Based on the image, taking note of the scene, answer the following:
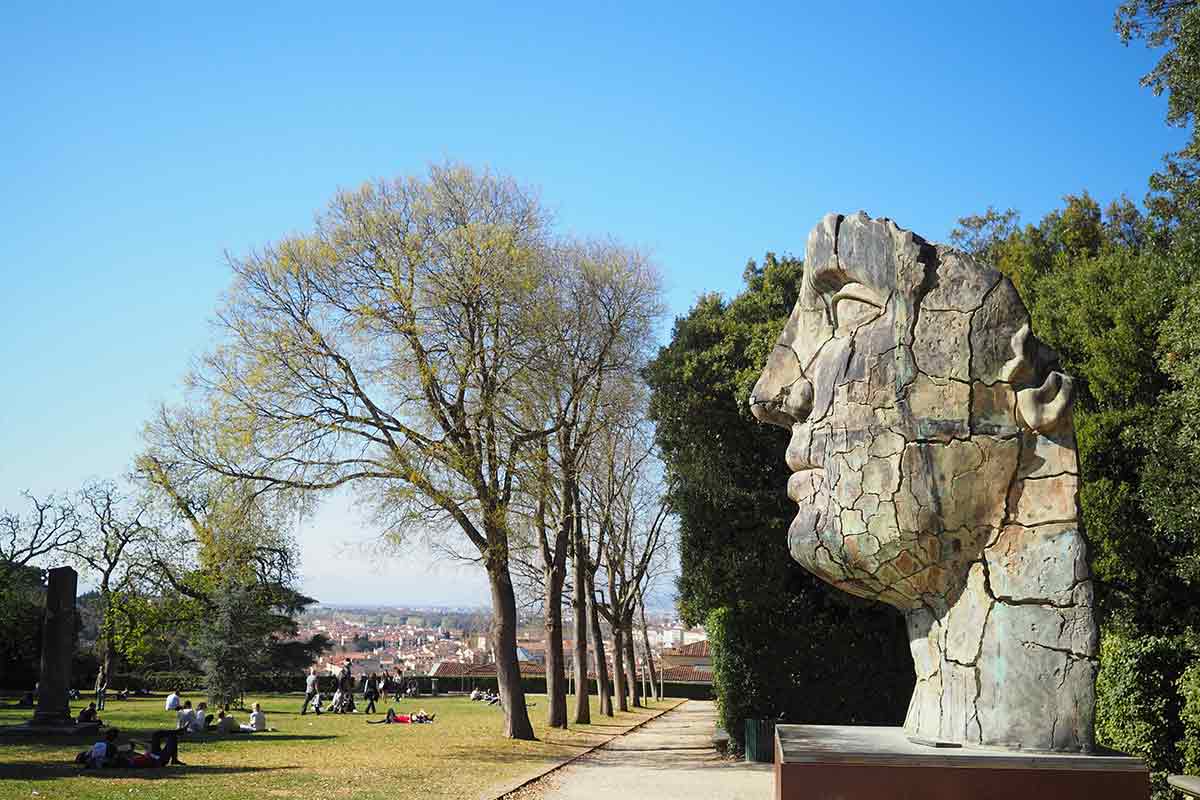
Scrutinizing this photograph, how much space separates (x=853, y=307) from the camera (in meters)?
7.85

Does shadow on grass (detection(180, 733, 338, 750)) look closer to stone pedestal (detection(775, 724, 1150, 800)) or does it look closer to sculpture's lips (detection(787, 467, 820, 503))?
sculpture's lips (detection(787, 467, 820, 503))

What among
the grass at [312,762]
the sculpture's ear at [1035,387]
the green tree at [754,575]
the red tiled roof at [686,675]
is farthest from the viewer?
the red tiled roof at [686,675]

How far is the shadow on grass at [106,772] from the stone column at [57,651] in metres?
5.51

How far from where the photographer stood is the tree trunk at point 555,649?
2522 cm

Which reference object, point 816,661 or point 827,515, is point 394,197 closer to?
point 816,661

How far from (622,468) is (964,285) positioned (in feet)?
82.7

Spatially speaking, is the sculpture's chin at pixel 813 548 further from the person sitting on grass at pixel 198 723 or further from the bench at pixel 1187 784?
the person sitting on grass at pixel 198 723

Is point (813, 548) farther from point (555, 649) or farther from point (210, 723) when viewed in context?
point (210, 723)

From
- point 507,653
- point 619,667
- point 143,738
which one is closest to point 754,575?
point 507,653

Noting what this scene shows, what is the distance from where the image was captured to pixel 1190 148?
14820 mm

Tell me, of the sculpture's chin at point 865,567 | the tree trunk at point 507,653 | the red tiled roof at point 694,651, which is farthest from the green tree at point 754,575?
the red tiled roof at point 694,651

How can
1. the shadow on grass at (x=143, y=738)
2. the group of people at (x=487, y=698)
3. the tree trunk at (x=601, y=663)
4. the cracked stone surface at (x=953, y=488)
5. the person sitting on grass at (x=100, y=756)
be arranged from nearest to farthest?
the cracked stone surface at (x=953, y=488) → the person sitting on grass at (x=100, y=756) → the shadow on grass at (x=143, y=738) → the tree trunk at (x=601, y=663) → the group of people at (x=487, y=698)

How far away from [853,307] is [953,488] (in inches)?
64.4

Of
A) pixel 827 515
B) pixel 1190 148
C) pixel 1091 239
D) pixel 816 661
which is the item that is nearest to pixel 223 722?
pixel 816 661
